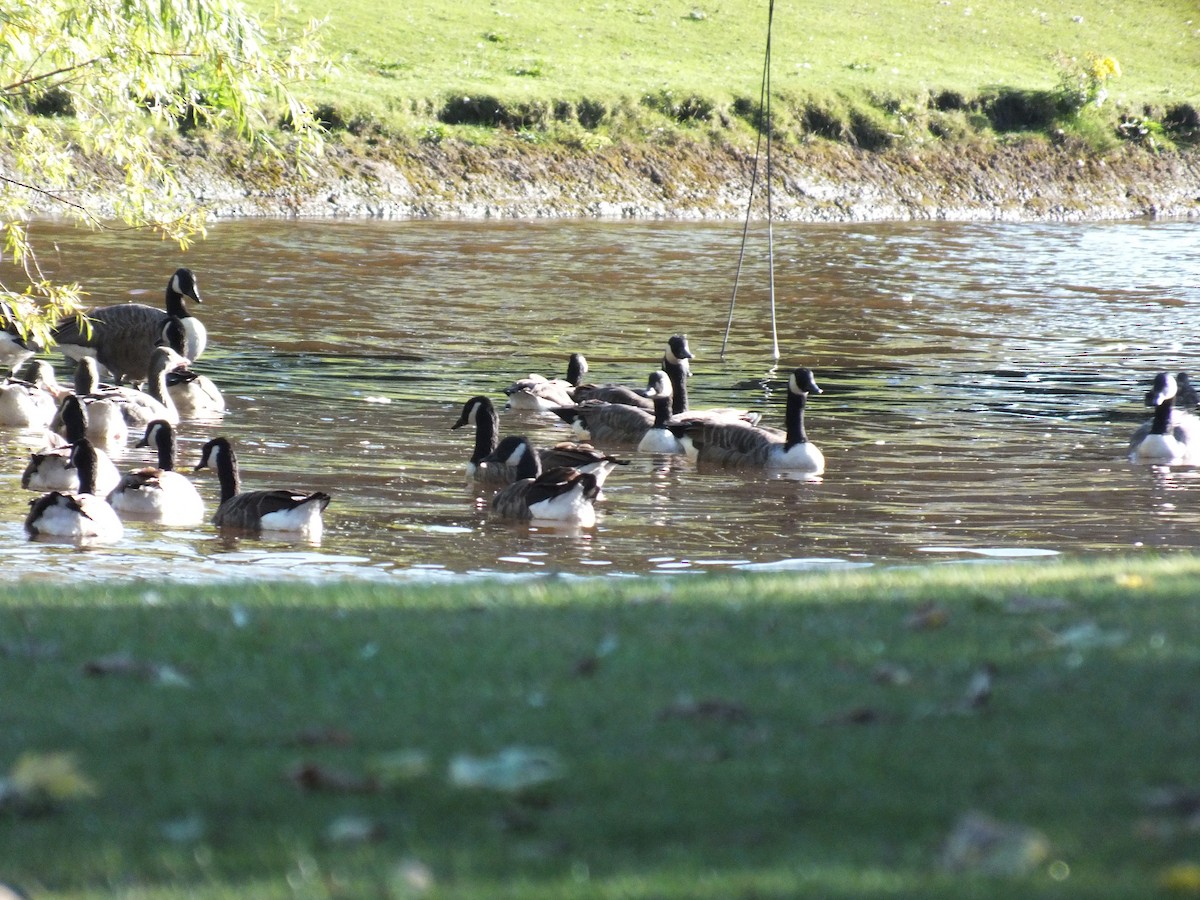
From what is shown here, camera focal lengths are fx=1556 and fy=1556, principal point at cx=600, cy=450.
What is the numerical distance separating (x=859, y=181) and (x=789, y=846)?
5538 cm

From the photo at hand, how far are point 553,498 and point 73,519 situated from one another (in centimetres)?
387

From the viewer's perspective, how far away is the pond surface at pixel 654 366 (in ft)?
41.2

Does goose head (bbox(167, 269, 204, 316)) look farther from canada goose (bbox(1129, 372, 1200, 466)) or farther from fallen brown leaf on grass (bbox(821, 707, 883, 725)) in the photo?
fallen brown leaf on grass (bbox(821, 707, 883, 725))

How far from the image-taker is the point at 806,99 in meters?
60.3

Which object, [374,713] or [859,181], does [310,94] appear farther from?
[374,713]

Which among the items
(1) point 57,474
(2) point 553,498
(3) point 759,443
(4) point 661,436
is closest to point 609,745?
(2) point 553,498

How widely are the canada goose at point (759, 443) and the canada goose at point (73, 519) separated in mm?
6739

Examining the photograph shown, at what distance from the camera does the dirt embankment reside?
1900 inches

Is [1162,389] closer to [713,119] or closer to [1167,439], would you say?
[1167,439]

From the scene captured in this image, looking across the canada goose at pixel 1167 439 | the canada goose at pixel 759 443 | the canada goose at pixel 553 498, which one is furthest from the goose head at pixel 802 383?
the canada goose at pixel 553 498

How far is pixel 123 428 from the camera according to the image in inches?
687

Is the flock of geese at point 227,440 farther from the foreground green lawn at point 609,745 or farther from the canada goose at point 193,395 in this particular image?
the foreground green lawn at point 609,745

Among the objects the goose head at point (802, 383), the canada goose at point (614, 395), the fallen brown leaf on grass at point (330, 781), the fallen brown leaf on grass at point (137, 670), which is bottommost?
the canada goose at point (614, 395)

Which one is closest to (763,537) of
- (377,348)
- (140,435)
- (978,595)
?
(978,595)
